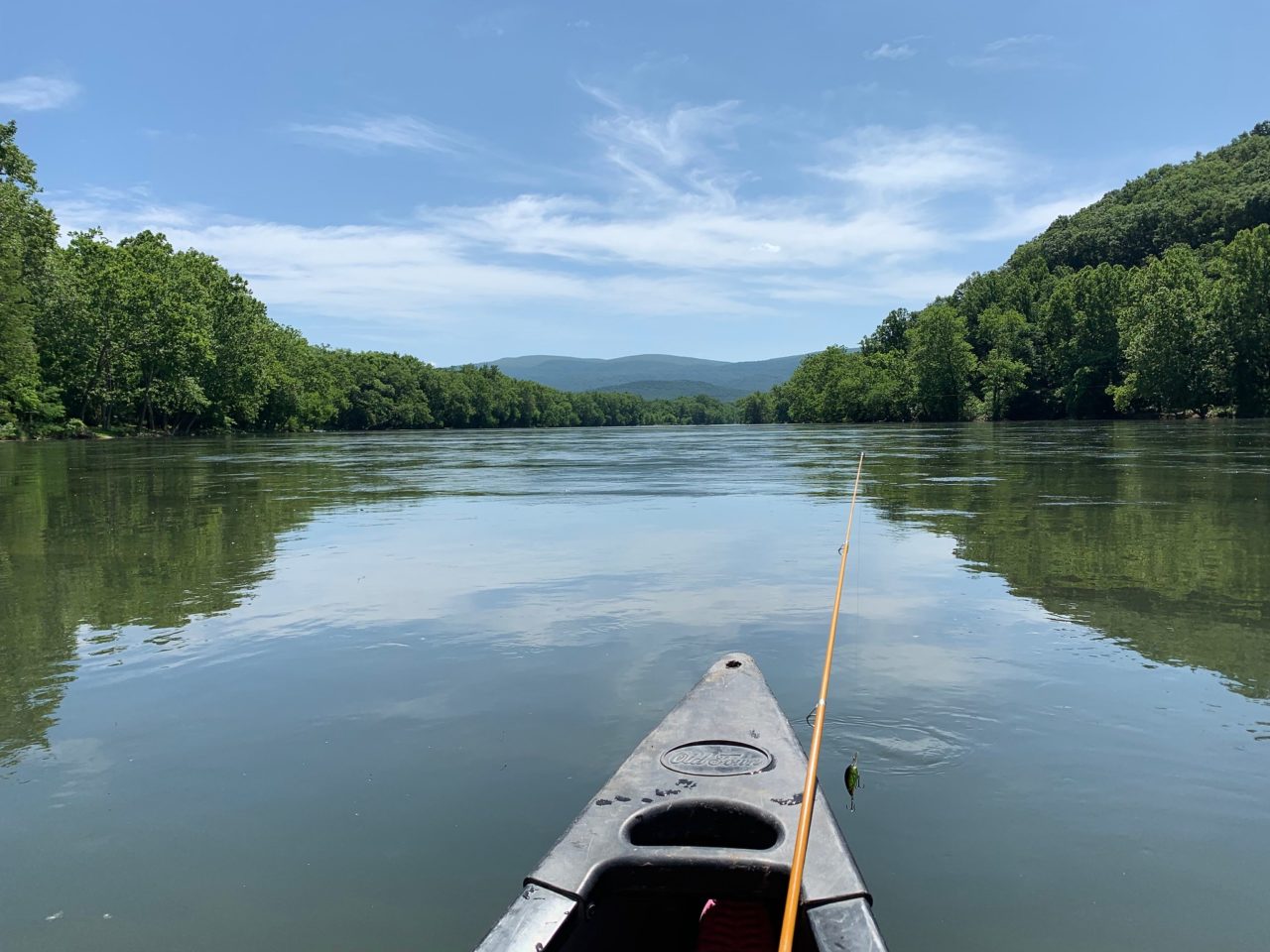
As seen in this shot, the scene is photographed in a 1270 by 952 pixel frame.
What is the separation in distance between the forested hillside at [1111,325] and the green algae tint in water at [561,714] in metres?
65.8

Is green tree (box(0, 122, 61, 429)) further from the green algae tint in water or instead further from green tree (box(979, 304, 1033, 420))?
green tree (box(979, 304, 1033, 420))

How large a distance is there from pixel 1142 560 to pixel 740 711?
6729 mm

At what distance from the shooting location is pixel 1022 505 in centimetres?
1373

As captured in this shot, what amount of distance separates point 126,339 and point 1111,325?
84.5m

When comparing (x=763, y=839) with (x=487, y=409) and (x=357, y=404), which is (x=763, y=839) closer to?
(x=357, y=404)

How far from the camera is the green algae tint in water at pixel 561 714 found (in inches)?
121

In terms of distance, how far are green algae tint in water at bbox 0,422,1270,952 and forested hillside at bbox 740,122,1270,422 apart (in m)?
65.8

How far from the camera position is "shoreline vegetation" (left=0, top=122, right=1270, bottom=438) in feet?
180

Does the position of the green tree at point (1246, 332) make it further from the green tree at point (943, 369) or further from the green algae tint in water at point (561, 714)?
the green algae tint in water at point (561, 714)

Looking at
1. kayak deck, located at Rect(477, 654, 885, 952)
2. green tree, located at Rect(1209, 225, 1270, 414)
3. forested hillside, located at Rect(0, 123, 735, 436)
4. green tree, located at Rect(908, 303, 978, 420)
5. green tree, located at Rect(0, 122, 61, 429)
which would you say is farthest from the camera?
green tree, located at Rect(908, 303, 978, 420)

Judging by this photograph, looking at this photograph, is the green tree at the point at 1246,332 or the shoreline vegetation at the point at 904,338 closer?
the shoreline vegetation at the point at 904,338

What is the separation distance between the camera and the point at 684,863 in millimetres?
2691

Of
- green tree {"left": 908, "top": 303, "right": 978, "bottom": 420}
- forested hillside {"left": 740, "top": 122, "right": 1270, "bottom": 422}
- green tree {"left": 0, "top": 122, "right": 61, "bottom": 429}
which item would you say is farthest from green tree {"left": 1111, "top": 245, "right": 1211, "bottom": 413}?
green tree {"left": 0, "top": 122, "right": 61, "bottom": 429}

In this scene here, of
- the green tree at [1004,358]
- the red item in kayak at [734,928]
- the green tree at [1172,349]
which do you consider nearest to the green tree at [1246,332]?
the green tree at [1172,349]
